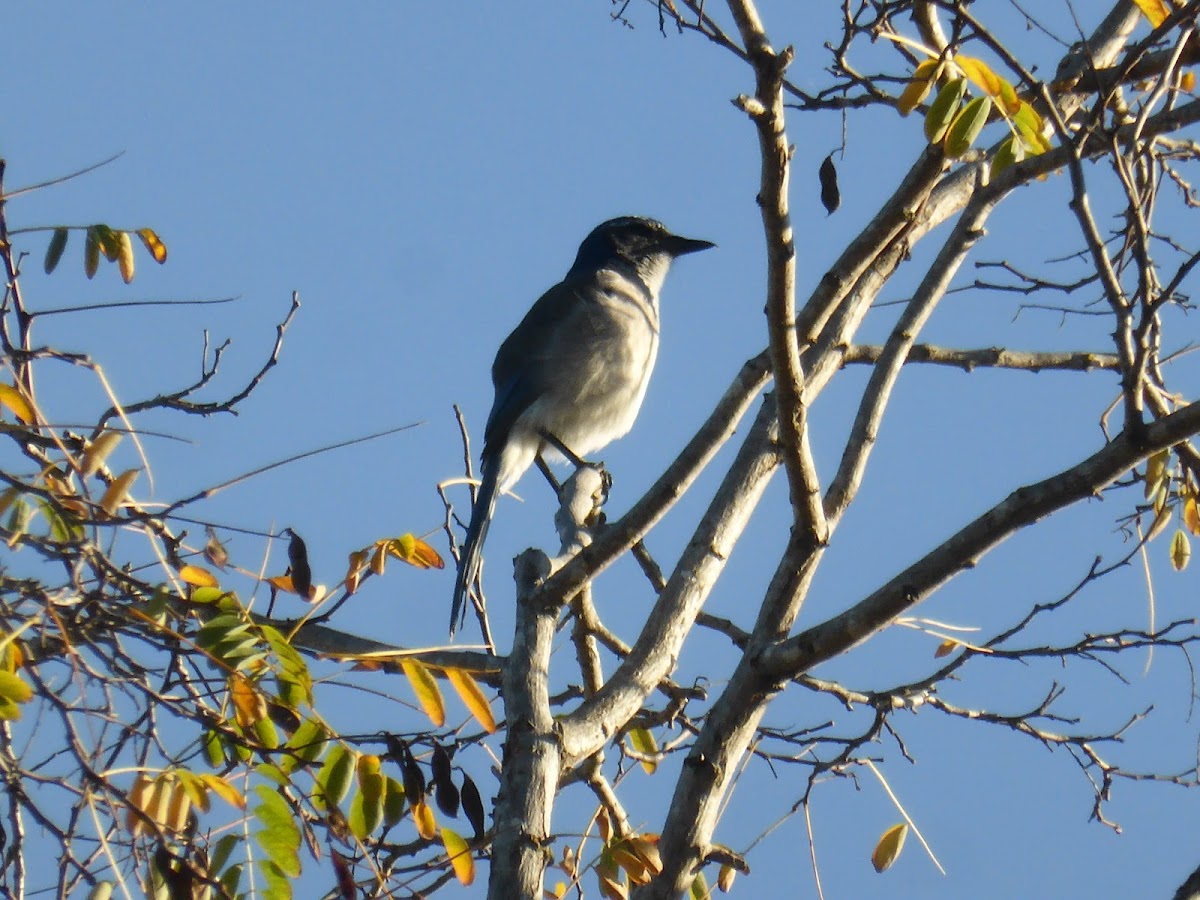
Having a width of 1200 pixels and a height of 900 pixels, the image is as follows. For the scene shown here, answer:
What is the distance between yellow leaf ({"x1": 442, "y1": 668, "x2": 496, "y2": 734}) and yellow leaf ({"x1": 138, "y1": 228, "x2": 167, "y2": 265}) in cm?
177

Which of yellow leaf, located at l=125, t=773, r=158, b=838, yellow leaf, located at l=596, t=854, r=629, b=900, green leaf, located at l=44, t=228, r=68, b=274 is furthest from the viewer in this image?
green leaf, located at l=44, t=228, r=68, b=274

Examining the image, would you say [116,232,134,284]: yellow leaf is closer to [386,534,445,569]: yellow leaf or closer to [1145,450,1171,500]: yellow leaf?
[386,534,445,569]: yellow leaf

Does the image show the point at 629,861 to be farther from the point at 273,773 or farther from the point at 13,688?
the point at 13,688

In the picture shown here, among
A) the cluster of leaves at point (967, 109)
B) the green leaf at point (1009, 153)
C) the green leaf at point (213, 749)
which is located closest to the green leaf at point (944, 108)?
the cluster of leaves at point (967, 109)

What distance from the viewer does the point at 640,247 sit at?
741cm

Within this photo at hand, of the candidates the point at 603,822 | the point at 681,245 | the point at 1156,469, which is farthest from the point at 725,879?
the point at 681,245

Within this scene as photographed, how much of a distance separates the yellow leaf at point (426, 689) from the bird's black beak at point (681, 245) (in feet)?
15.9

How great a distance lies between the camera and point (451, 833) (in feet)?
8.85

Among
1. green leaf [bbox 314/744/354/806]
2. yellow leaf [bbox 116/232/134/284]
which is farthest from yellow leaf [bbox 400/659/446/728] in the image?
yellow leaf [bbox 116/232/134/284]

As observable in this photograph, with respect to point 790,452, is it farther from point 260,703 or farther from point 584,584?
point 260,703

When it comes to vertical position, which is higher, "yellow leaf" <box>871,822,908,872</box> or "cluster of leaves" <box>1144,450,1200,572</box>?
"cluster of leaves" <box>1144,450,1200,572</box>

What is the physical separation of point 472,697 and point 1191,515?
99.6 inches

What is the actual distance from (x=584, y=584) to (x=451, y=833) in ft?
2.53

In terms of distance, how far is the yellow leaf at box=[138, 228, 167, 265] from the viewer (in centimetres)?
407
